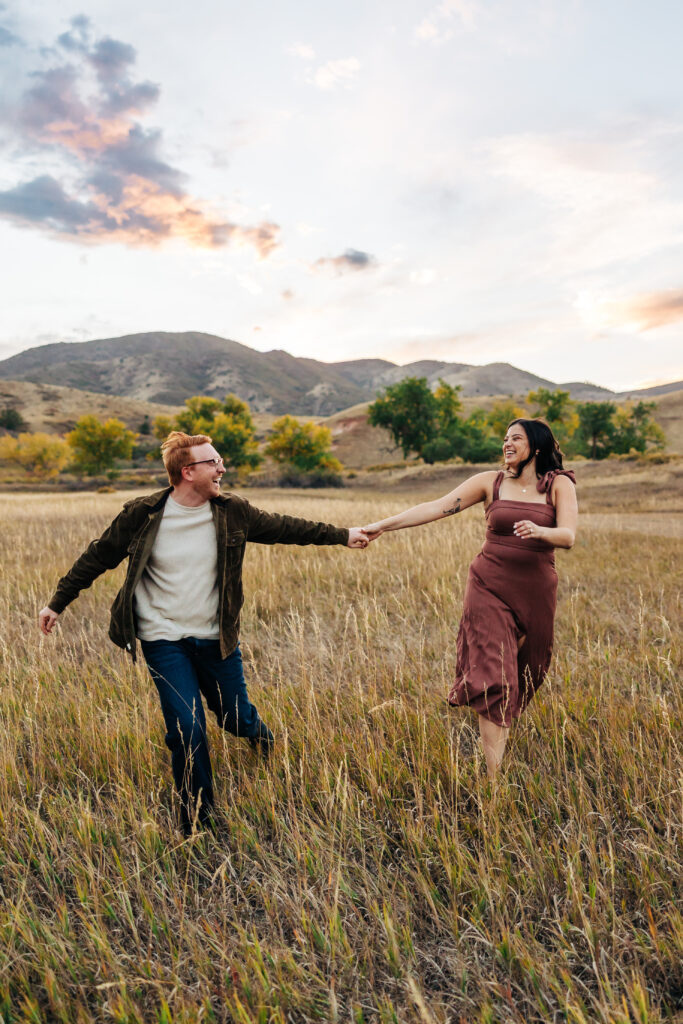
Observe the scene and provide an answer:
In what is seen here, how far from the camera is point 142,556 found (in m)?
2.82

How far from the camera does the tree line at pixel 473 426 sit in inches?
2475

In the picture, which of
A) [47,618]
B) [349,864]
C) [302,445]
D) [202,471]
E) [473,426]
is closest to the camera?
[349,864]

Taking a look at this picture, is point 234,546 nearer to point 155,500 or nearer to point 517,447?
point 155,500

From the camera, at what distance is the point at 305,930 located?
2062 mm

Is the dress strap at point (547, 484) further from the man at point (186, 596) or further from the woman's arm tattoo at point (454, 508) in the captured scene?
the man at point (186, 596)

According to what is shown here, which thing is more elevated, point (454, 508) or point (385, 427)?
point (385, 427)

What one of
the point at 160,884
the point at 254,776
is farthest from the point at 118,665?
the point at 160,884

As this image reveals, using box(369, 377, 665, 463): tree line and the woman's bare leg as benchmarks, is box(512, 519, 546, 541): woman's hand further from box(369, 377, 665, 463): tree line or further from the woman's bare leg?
box(369, 377, 665, 463): tree line

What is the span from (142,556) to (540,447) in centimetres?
243

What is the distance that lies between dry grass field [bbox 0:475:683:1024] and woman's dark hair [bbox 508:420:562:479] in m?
1.56

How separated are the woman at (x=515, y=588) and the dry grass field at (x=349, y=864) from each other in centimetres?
27

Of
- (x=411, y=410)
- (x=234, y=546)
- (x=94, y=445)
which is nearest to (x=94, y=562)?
(x=234, y=546)

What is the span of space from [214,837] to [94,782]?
867 millimetres

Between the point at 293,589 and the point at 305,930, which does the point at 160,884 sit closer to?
the point at 305,930
